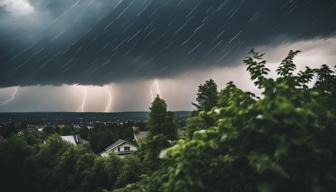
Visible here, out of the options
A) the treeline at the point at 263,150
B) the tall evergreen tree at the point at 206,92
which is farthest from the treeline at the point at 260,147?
the tall evergreen tree at the point at 206,92

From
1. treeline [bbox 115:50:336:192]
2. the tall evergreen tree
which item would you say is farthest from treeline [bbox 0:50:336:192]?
the tall evergreen tree

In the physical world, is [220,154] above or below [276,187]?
above

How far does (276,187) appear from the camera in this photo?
4.17m

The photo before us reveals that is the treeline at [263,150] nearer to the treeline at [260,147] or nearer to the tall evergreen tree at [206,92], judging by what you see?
the treeline at [260,147]

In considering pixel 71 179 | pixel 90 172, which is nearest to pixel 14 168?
pixel 71 179

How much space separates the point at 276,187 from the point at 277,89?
1.46 meters

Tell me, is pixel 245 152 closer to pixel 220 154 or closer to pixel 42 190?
pixel 220 154

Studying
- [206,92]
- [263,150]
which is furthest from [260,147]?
[206,92]

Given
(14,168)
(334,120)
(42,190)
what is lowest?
(42,190)

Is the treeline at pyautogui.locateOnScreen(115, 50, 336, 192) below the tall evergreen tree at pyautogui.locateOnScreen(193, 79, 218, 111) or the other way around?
below

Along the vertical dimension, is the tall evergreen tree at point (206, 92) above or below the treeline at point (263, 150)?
above

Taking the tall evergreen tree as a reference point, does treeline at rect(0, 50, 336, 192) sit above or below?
below

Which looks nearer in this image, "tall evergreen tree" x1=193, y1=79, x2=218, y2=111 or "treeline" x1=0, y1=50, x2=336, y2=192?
"treeline" x1=0, y1=50, x2=336, y2=192

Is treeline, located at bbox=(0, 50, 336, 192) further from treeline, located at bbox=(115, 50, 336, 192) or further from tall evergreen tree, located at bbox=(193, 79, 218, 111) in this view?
tall evergreen tree, located at bbox=(193, 79, 218, 111)
